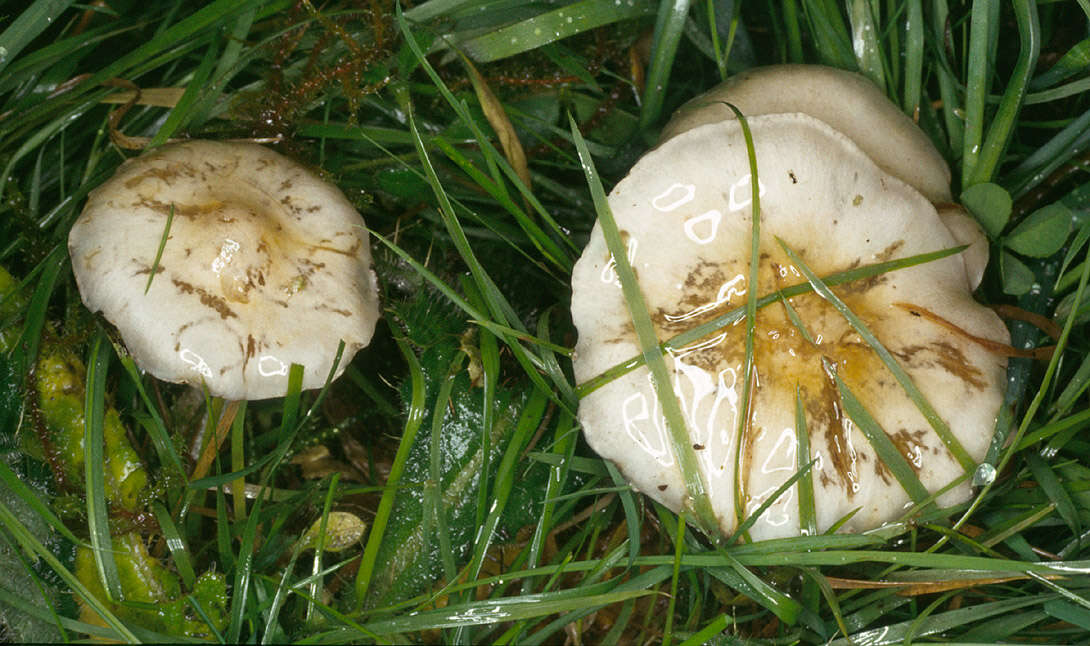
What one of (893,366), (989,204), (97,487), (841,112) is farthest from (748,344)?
(97,487)

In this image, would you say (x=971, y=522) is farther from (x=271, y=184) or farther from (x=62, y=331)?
(x=62, y=331)

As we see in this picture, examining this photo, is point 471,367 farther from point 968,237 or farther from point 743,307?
point 968,237

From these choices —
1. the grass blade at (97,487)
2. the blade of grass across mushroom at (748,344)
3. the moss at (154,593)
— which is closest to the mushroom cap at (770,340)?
the blade of grass across mushroom at (748,344)

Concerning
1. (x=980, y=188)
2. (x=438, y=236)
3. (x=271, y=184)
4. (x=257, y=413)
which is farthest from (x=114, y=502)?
(x=980, y=188)

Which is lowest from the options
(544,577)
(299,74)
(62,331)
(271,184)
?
(544,577)

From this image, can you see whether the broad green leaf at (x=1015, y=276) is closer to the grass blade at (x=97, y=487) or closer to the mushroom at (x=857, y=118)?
the mushroom at (x=857, y=118)

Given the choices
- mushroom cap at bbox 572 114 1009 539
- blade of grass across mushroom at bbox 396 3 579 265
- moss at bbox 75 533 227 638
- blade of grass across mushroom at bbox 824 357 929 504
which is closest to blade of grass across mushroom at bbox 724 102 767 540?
mushroom cap at bbox 572 114 1009 539

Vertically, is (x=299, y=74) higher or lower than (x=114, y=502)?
higher
